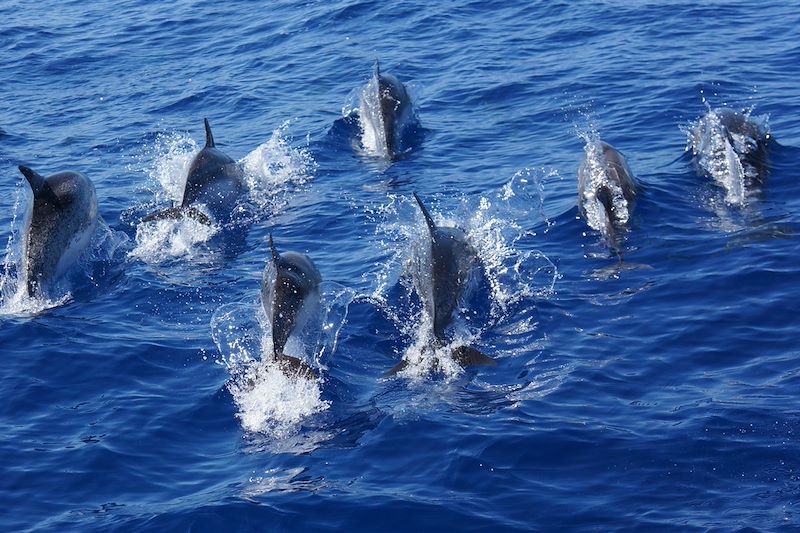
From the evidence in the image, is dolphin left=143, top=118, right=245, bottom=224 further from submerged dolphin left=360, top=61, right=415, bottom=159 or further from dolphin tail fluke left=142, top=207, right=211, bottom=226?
submerged dolphin left=360, top=61, right=415, bottom=159

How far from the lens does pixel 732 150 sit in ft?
56.3

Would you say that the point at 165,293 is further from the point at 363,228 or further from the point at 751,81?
the point at 751,81

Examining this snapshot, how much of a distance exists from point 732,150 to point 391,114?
6.80m

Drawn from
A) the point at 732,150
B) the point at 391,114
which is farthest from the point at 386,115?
the point at 732,150

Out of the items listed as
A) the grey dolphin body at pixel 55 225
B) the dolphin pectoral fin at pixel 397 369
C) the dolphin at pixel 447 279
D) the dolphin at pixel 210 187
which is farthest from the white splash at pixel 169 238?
the dolphin pectoral fin at pixel 397 369

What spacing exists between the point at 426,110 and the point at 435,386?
457 inches

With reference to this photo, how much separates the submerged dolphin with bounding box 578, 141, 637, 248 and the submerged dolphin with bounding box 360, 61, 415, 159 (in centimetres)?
465

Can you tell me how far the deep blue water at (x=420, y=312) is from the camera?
10.5m

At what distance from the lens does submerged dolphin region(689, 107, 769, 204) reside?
1681cm

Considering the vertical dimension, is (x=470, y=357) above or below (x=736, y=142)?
below

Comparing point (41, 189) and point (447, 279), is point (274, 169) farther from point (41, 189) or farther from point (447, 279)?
point (447, 279)

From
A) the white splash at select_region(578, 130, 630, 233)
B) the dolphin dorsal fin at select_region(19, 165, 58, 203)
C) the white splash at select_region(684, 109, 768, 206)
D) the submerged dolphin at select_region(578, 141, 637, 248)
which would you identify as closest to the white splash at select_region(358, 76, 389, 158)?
the white splash at select_region(578, 130, 630, 233)

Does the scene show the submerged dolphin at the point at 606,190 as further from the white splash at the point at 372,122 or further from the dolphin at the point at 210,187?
the dolphin at the point at 210,187

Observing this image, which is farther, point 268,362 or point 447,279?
point 447,279
